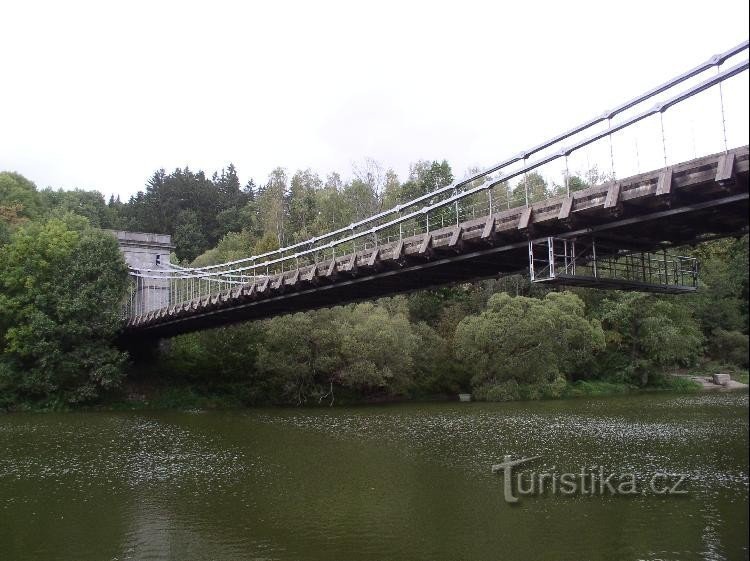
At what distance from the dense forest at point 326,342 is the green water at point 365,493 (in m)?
8.25

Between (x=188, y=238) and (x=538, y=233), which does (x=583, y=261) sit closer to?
(x=538, y=233)

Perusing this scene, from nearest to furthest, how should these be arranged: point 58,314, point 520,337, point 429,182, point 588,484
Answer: point 588,484, point 58,314, point 520,337, point 429,182

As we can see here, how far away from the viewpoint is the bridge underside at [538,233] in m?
10.1

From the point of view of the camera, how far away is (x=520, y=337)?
3434 centimetres

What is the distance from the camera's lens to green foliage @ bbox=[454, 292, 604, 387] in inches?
1347

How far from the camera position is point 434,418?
83.7ft

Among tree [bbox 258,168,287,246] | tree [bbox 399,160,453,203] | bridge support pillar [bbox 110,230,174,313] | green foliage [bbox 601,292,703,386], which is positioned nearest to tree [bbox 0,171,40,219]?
bridge support pillar [bbox 110,230,174,313]

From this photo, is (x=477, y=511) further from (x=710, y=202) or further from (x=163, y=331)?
(x=163, y=331)

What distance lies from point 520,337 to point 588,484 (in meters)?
22.2

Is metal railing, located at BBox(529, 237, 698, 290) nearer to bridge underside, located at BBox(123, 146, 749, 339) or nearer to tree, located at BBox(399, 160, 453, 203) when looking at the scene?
bridge underside, located at BBox(123, 146, 749, 339)

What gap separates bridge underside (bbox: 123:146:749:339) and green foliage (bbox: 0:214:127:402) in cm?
1063

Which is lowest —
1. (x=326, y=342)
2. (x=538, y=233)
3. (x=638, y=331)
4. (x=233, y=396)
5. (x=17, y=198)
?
(x=233, y=396)

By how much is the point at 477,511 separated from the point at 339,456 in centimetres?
647

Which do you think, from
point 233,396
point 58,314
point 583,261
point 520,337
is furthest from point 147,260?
point 583,261
